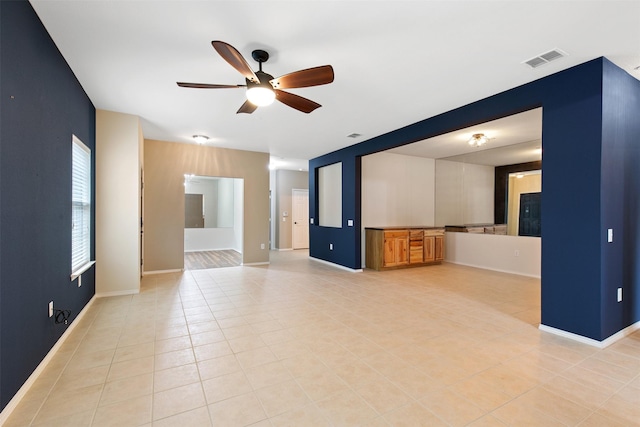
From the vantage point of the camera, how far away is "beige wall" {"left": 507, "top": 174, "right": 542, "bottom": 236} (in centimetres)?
599

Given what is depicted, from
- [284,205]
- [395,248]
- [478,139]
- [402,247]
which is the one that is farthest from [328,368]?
[284,205]

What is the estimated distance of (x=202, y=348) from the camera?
2.70 meters

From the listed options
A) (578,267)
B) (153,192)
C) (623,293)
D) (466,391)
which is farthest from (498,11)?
(153,192)

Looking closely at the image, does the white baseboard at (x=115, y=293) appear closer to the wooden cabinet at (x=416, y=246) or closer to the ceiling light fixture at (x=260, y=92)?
the ceiling light fixture at (x=260, y=92)

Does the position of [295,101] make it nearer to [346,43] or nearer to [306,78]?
[306,78]

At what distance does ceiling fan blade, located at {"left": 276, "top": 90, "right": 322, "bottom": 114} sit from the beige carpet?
4.76 meters

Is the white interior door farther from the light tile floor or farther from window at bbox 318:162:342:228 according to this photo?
the light tile floor

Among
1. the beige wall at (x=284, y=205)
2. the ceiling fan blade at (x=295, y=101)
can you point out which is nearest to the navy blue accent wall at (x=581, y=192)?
the ceiling fan blade at (x=295, y=101)

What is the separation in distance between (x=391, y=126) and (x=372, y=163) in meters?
1.92

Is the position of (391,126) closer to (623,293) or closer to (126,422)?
(623,293)

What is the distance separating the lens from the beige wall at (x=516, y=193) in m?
5.99

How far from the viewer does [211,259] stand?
781 centimetres

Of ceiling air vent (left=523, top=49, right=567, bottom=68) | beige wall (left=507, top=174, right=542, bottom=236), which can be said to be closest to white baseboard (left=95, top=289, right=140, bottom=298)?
ceiling air vent (left=523, top=49, right=567, bottom=68)

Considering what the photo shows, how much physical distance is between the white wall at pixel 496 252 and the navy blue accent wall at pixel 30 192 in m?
7.16
